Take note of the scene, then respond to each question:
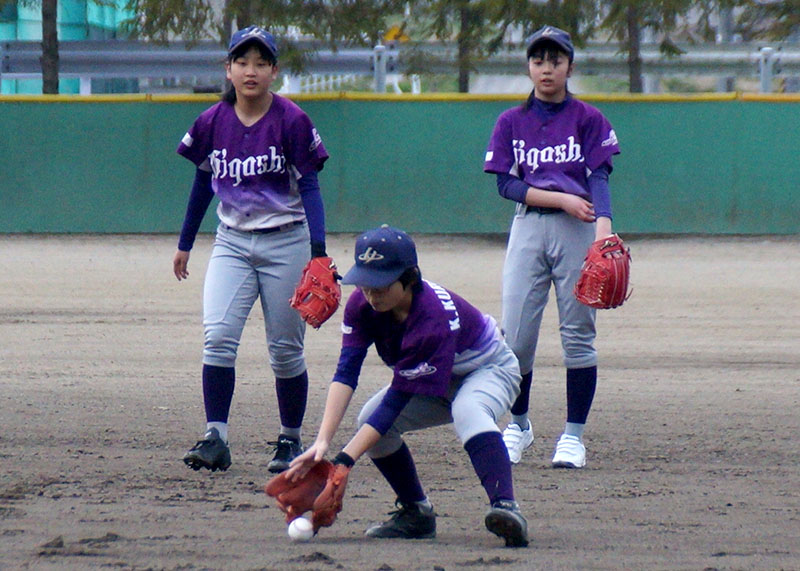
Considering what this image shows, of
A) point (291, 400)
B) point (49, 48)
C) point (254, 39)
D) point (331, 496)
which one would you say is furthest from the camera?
point (49, 48)

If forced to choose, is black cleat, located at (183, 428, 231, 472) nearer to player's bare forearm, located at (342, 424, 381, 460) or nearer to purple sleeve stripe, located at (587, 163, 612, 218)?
player's bare forearm, located at (342, 424, 381, 460)

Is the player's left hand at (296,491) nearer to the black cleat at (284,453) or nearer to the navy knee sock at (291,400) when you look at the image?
the black cleat at (284,453)

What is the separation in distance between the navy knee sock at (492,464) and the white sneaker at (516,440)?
1.21 m

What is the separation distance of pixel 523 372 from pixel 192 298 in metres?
5.08

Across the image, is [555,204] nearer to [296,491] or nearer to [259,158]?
[259,158]

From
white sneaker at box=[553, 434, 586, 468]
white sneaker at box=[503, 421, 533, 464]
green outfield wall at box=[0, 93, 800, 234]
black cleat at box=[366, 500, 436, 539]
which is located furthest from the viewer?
green outfield wall at box=[0, 93, 800, 234]

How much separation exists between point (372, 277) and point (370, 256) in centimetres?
7

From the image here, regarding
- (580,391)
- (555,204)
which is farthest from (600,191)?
(580,391)

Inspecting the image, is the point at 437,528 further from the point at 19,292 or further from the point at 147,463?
the point at 19,292

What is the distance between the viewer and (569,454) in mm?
4695

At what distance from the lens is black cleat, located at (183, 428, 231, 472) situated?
4.45 meters

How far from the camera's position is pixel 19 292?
9.77 meters

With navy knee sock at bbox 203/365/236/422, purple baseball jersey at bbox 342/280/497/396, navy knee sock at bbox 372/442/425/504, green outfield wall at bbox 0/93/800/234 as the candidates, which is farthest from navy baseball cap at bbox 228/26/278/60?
green outfield wall at bbox 0/93/800/234

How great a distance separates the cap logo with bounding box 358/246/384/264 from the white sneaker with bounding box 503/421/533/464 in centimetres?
156
